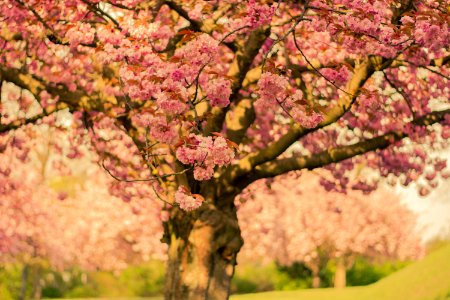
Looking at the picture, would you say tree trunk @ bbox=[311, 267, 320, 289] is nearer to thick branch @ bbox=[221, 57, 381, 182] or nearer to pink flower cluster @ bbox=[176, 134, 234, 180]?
thick branch @ bbox=[221, 57, 381, 182]

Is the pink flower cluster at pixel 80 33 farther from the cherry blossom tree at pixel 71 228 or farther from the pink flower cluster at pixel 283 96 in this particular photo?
the cherry blossom tree at pixel 71 228

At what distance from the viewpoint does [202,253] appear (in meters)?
11.9

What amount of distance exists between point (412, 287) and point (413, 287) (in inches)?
3.8

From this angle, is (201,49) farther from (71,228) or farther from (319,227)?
(319,227)

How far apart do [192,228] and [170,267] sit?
0.90 metres

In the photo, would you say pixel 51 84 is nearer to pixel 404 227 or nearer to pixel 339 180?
pixel 339 180

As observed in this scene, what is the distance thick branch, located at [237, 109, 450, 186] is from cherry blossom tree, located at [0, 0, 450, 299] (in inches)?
1.0

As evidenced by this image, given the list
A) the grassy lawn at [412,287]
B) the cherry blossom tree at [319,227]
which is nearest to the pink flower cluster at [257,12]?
the grassy lawn at [412,287]

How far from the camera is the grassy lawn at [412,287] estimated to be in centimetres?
2184

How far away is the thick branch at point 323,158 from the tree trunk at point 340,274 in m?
28.3

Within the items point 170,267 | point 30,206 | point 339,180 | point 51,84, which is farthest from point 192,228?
point 30,206

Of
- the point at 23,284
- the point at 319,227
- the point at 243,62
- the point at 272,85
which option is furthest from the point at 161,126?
the point at 319,227

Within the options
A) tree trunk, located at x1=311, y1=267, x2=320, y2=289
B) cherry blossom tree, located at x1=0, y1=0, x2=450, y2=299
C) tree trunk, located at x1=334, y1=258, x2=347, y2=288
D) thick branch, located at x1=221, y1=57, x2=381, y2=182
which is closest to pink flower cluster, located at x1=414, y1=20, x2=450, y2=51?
cherry blossom tree, located at x1=0, y1=0, x2=450, y2=299

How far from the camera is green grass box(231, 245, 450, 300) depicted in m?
21.8
